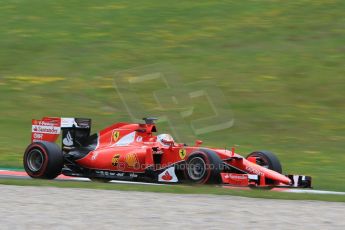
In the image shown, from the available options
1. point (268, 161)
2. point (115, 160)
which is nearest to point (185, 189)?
Answer: point (115, 160)

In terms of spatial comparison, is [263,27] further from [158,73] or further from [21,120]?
[21,120]

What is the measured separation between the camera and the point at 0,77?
1099 inches

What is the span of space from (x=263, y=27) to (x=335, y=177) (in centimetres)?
1603

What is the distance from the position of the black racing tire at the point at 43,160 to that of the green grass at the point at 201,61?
3654mm

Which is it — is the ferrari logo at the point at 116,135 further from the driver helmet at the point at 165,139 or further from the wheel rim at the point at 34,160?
the wheel rim at the point at 34,160

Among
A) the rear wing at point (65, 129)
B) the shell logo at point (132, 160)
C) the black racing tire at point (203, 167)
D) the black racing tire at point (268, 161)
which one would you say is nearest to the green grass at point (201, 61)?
the rear wing at point (65, 129)

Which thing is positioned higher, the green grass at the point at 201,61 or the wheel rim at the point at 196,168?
the green grass at the point at 201,61

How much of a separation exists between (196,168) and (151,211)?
297 centimetres

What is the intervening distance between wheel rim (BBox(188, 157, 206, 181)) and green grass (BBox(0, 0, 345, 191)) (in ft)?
17.9

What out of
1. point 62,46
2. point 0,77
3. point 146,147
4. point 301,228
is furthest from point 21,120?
point 301,228

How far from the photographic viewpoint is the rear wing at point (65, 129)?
14.3m

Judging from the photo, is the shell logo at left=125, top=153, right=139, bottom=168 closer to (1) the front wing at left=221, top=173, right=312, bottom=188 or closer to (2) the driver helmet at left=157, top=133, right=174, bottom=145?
(2) the driver helmet at left=157, top=133, right=174, bottom=145

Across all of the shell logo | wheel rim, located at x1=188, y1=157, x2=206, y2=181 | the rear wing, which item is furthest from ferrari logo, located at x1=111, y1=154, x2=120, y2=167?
wheel rim, located at x1=188, y1=157, x2=206, y2=181

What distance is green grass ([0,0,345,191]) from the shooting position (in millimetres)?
22344
